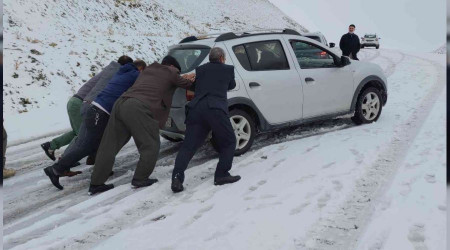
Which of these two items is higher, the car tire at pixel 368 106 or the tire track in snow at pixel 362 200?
the car tire at pixel 368 106

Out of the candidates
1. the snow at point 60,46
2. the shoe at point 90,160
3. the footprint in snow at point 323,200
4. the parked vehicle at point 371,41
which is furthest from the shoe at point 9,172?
the parked vehicle at point 371,41

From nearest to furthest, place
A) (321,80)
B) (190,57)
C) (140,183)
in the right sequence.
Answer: (140,183) → (190,57) → (321,80)

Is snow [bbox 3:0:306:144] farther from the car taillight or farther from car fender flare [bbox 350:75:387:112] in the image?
car fender flare [bbox 350:75:387:112]

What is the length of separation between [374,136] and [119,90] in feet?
13.1

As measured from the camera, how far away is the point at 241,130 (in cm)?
638

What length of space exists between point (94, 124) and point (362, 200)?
3234 millimetres

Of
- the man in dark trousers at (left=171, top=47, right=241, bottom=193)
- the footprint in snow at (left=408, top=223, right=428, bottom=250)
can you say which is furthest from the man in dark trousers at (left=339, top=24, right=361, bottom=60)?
the footprint in snow at (left=408, top=223, right=428, bottom=250)

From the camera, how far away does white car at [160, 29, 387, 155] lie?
6309 millimetres

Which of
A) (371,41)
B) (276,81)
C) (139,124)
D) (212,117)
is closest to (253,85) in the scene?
(276,81)

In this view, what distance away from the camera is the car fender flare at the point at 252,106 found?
621cm

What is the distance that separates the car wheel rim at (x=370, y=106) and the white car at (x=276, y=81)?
3 cm

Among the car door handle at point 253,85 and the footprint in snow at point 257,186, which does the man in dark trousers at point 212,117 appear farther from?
the car door handle at point 253,85

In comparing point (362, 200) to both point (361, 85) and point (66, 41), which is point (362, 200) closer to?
point (361, 85)

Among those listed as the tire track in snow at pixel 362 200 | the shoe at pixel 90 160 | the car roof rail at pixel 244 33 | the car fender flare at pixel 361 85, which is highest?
the car roof rail at pixel 244 33
